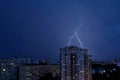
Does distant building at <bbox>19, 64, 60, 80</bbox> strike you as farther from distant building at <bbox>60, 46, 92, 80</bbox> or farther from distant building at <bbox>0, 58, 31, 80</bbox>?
distant building at <bbox>60, 46, 92, 80</bbox>

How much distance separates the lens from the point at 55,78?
17.8 m

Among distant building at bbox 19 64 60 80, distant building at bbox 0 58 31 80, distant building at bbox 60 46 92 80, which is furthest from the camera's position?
distant building at bbox 0 58 31 80

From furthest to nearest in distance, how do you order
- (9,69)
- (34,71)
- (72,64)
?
1. (9,69)
2. (34,71)
3. (72,64)

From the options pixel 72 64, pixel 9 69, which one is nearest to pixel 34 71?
pixel 9 69

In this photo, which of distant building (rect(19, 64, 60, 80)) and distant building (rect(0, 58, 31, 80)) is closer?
distant building (rect(19, 64, 60, 80))

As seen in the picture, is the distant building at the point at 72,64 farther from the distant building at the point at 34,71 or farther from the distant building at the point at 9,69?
the distant building at the point at 9,69

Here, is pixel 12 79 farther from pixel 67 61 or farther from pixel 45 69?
pixel 67 61

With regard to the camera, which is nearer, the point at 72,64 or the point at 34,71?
the point at 72,64

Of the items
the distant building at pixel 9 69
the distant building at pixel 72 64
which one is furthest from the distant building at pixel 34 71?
the distant building at pixel 72 64

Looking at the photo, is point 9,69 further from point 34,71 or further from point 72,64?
point 72,64

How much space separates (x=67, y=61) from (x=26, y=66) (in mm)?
10875

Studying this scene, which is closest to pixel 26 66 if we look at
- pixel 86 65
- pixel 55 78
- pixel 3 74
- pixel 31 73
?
pixel 31 73

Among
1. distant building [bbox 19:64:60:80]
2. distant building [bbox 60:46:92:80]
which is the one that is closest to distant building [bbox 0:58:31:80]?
distant building [bbox 19:64:60:80]

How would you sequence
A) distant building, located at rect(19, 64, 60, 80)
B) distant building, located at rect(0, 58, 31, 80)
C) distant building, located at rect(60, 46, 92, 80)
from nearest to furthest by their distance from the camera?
distant building, located at rect(60, 46, 92, 80) → distant building, located at rect(19, 64, 60, 80) → distant building, located at rect(0, 58, 31, 80)
